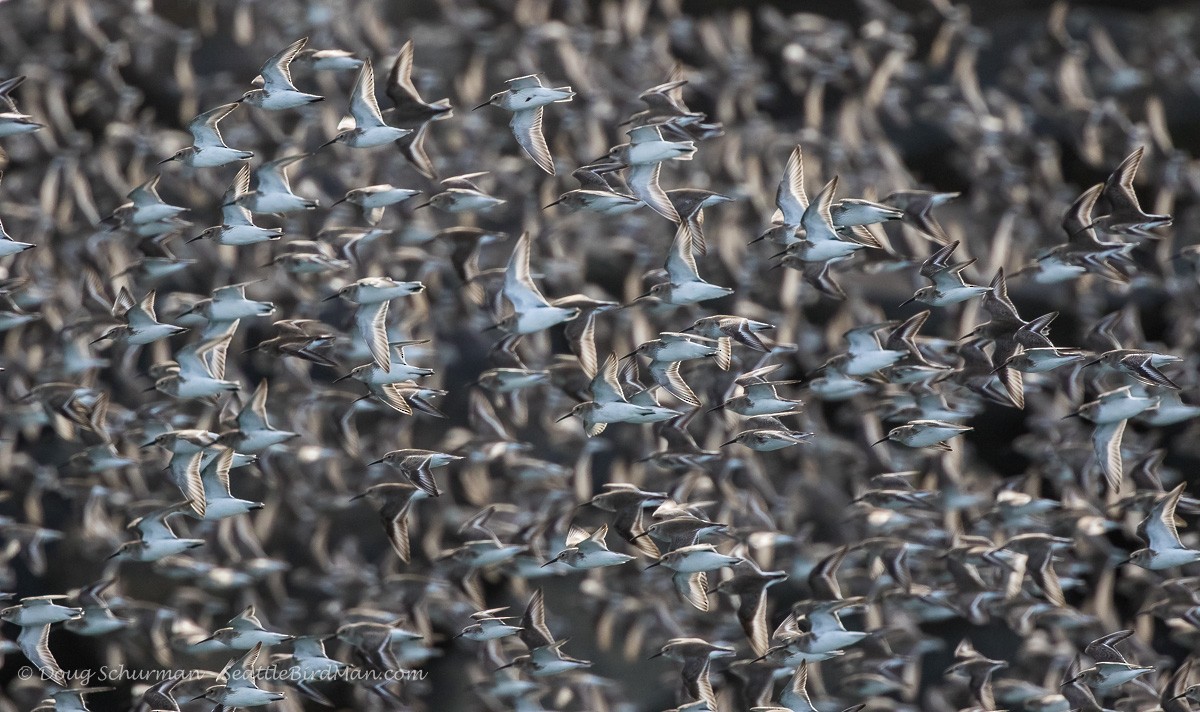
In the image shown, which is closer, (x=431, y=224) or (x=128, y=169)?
(x=128, y=169)

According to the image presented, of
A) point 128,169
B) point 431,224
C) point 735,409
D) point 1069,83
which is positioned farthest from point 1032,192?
point 128,169

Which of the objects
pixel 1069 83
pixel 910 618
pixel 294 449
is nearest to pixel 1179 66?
pixel 1069 83

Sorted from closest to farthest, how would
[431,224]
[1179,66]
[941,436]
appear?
[941,436]
[431,224]
[1179,66]

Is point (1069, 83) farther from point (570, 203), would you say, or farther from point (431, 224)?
point (570, 203)

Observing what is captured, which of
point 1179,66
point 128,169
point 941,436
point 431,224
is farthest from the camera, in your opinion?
point 1179,66

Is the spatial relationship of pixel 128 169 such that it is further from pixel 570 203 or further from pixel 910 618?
pixel 910 618

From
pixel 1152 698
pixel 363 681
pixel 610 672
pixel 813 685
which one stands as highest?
pixel 363 681

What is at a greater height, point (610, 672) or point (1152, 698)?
point (1152, 698)
